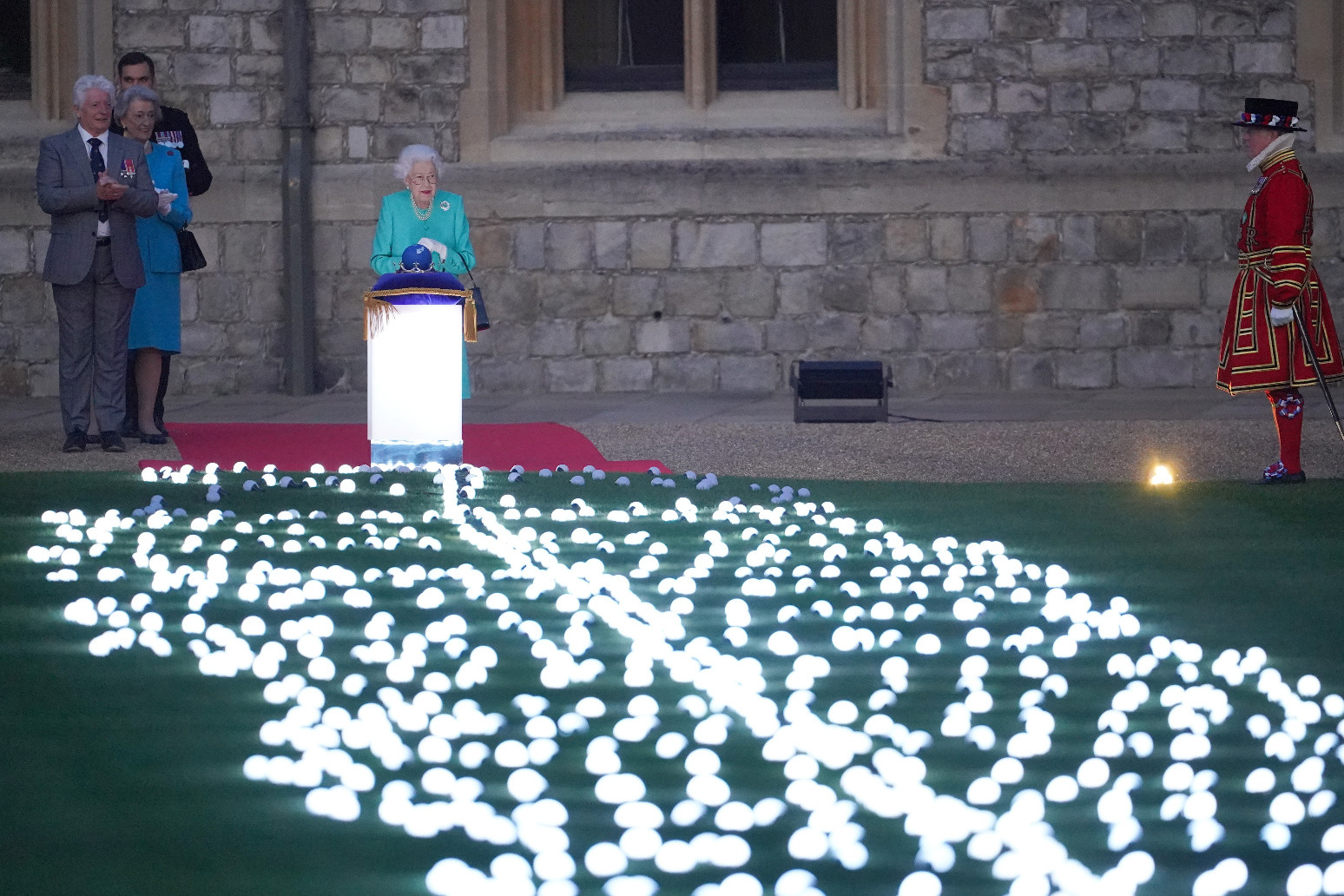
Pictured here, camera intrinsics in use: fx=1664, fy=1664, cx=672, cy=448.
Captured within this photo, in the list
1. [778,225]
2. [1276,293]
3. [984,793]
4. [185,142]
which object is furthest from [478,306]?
[984,793]

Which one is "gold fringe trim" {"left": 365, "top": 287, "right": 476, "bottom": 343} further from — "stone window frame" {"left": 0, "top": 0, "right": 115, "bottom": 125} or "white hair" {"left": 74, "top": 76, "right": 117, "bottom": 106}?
"stone window frame" {"left": 0, "top": 0, "right": 115, "bottom": 125}

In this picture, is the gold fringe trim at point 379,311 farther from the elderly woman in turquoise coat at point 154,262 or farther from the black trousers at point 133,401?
the black trousers at point 133,401

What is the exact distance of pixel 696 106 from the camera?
37.0ft

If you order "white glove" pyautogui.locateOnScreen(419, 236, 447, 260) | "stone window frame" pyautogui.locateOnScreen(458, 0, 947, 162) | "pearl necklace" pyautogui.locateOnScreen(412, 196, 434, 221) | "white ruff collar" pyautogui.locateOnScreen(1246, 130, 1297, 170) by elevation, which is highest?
"stone window frame" pyautogui.locateOnScreen(458, 0, 947, 162)

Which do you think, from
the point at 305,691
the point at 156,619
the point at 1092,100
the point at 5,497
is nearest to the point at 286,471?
the point at 5,497

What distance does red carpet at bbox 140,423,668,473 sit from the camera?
7402 millimetres

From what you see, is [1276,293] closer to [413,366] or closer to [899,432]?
[899,432]

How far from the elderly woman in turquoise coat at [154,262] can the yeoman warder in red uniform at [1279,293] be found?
4.88m

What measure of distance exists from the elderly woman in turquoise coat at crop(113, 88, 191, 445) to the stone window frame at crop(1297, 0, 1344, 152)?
282 inches

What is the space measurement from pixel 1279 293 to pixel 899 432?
210 cm

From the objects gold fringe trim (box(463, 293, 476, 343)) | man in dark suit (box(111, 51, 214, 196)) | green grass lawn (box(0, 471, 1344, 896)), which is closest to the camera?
green grass lawn (box(0, 471, 1344, 896))

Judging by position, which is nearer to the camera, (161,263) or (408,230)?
(408,230)

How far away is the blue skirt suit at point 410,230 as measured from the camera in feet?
24.8

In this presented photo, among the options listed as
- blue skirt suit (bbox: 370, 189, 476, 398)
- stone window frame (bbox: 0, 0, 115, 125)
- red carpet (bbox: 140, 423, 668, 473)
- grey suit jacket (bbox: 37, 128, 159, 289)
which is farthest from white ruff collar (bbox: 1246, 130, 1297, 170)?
stone window frame (bbox: 0, 0, 115, 125)
